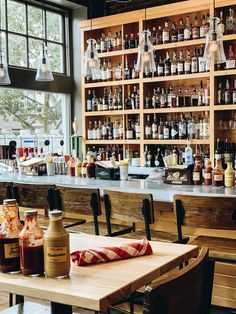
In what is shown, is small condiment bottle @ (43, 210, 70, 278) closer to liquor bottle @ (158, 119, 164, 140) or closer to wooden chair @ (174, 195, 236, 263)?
wooden chair @ (174, 195, 236, 263)

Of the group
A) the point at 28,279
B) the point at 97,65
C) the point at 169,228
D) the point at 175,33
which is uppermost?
the point at 175,33

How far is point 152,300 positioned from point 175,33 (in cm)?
481

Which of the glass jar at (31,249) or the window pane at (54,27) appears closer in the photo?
the glass jar at (31,249)

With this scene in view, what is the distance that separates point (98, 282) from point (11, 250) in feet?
1.08

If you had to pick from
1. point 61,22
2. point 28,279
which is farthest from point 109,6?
point 28,279

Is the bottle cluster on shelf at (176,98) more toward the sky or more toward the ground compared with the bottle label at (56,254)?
more toward the sky

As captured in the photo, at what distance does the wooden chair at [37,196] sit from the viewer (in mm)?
3277

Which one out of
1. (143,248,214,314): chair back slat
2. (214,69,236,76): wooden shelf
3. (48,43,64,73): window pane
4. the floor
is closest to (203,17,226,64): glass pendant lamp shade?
(214,69,236,76): wooden shelf

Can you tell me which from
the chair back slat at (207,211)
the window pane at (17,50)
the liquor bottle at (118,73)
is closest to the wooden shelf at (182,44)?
the liquor bottle at (118,73)

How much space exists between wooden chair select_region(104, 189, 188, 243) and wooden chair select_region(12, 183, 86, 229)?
50 cm

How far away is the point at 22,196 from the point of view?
3.41 metres

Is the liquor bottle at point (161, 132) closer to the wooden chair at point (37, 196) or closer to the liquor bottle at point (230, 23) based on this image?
the liquor bottle at point (230, 23)

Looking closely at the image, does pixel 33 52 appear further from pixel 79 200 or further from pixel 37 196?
pixel 79 200

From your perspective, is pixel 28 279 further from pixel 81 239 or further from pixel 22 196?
pixel 22 196
